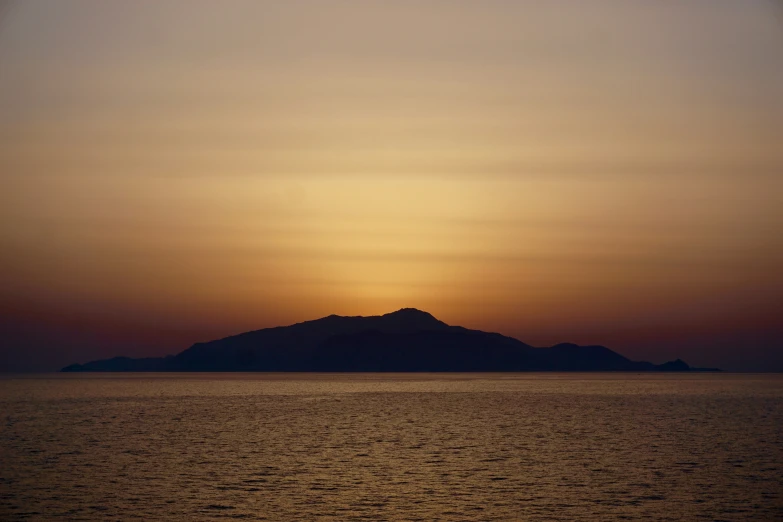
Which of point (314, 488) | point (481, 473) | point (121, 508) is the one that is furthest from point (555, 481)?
point (121, 508)

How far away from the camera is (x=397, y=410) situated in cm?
15425

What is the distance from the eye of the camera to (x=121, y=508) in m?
54.5

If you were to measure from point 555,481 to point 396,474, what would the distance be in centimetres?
1241

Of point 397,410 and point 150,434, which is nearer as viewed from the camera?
point 150,434

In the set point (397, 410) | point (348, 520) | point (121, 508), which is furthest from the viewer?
point (397, 410)

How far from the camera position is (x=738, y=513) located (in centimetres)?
5325

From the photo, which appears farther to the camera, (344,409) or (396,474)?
(344,409)

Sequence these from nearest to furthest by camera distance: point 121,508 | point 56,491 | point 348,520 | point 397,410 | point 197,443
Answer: point 348,520, point 121,508, point 56,491, point 197,443, point 397,410

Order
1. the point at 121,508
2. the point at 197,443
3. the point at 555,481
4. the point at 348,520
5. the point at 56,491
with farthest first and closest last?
the point at 197,443 < the point at 555,481 < the point at 56,491 < the point at 121,508 < the point at 348,520

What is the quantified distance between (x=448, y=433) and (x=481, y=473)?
35405 mm

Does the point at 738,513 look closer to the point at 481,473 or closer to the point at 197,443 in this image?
the point at 481,473

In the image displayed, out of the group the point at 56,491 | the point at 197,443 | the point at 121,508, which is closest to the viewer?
the point at 121,508

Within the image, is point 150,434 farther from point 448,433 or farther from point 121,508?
point 121,508

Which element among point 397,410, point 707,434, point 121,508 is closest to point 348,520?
point 121,508
